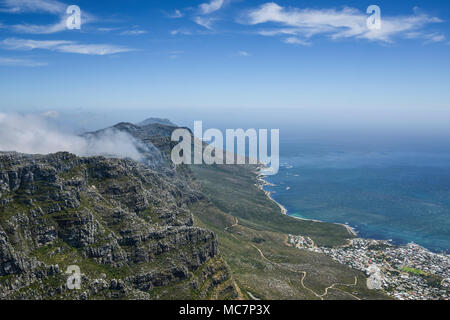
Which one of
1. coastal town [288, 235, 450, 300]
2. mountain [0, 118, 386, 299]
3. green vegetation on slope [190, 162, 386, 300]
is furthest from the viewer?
coastal town [288, 235, 450, 300]

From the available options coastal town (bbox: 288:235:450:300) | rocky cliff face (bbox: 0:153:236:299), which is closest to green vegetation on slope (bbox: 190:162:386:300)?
coastal town (bbox: 288:235:450:300)

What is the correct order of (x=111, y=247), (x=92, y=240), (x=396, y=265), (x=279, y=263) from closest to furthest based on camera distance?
1. (x=92, y=240)
2. (x=111, y=247)
3. (x=279, y=263)
4. (x=396, y=265)

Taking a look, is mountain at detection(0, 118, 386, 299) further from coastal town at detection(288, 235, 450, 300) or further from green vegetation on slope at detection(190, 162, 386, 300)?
coastal town at detection(288, 235, 450, 300)

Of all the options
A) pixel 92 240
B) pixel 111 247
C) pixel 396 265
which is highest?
pixel 92 240

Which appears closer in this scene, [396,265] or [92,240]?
[92,240]

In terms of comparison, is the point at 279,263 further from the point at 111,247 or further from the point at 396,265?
the point at 111,247

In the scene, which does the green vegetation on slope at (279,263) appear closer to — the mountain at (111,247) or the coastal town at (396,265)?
the mountain at (111,247)

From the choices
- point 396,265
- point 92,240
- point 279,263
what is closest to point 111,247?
point 92,240
